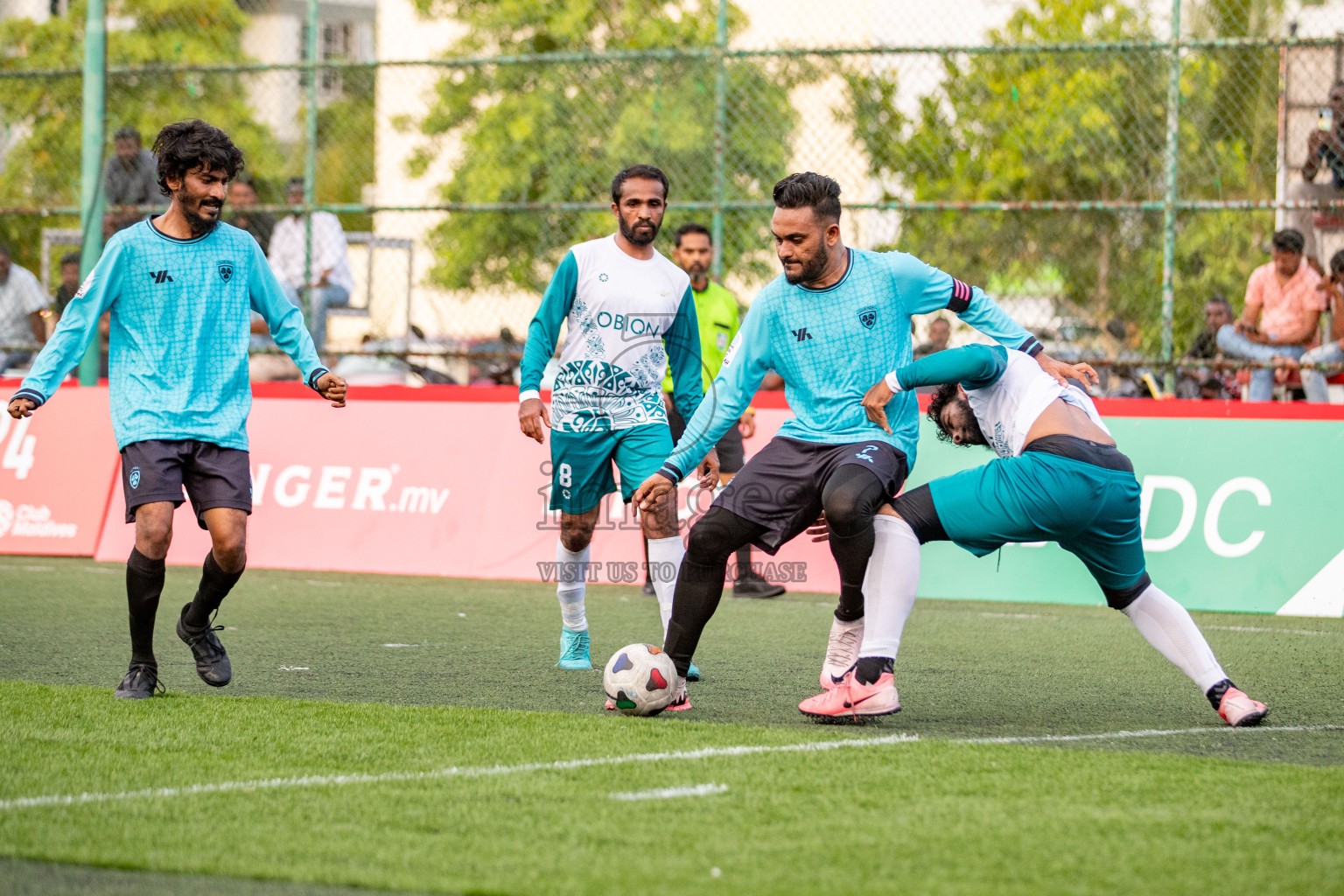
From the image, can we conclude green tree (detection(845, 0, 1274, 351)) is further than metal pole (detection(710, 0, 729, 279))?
Yes

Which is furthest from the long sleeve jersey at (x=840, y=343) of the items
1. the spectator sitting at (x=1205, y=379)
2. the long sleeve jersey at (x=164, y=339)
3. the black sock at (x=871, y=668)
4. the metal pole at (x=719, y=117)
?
the spectator sitting at (x=1205, y=379)

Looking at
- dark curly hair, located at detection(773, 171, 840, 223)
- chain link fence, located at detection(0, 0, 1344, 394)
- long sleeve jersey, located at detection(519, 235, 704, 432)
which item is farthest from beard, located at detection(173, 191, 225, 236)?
chain link fence, located at detection(0, 0, 1344, 394)

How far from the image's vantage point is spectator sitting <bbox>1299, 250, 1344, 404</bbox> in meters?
11.4

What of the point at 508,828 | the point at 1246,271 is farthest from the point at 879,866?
the point at 1246,271

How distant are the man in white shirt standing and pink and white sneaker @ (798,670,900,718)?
8.51 metres

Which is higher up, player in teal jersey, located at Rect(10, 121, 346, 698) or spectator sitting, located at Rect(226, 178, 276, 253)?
spectator sitting, located at Rect(226, 178, 276, 253)

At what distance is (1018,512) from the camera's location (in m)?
5.33

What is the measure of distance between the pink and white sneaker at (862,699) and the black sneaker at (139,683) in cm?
245

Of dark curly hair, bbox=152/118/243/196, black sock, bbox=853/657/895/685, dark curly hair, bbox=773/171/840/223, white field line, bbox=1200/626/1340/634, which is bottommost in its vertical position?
white field line, bbox=1200/626/1340/634

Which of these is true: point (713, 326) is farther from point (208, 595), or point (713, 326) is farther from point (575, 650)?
point (208, 595)

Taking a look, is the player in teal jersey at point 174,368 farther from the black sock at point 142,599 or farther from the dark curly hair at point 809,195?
the dark curly hair at point 809,195

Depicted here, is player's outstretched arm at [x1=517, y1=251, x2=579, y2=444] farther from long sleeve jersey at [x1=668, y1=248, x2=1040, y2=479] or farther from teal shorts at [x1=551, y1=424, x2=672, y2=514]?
long sleeve jersey at [x1=668, y1=248, x2=1040, y2=479]

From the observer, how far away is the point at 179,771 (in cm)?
452

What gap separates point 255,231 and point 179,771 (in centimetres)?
979
